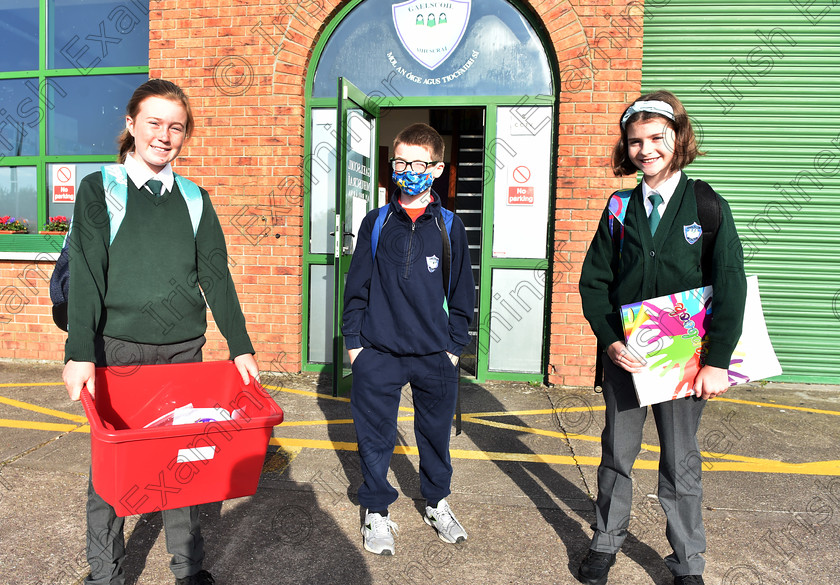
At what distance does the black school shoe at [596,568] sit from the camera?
2.56 metres

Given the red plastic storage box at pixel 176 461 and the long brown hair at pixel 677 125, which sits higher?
the long brown hair at pixel 677 125

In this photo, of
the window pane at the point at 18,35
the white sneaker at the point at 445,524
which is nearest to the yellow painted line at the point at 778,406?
the white sneaker at the point at 445,524

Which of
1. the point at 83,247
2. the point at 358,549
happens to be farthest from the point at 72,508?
the point at 83,247

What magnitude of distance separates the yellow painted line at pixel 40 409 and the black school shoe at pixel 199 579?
9.57 ft

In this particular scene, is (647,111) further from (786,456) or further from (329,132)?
(329,132)

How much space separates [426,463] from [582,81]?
4.31 metres

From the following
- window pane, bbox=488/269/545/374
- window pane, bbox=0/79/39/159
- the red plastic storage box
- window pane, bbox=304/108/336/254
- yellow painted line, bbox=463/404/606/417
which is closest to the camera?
the red plastic storage box

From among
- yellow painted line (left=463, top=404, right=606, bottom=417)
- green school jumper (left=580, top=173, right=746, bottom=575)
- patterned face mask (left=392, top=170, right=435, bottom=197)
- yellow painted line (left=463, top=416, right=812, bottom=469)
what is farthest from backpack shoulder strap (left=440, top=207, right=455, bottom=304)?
yellow painted line (left=463, top=404, right=606, bottom=417)

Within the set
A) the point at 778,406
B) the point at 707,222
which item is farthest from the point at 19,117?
the point at 778,406

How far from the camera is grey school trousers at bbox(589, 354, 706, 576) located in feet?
7.96

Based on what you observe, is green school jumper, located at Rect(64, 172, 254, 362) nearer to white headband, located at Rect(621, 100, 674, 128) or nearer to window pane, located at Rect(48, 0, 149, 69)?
white headband, located at Rect(621, 100, 674, 128)

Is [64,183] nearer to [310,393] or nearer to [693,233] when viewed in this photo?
[310,393]

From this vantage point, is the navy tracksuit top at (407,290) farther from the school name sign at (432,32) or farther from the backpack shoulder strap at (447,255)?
the school name sign at (432,32)

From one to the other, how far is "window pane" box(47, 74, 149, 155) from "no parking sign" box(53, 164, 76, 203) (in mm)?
196
